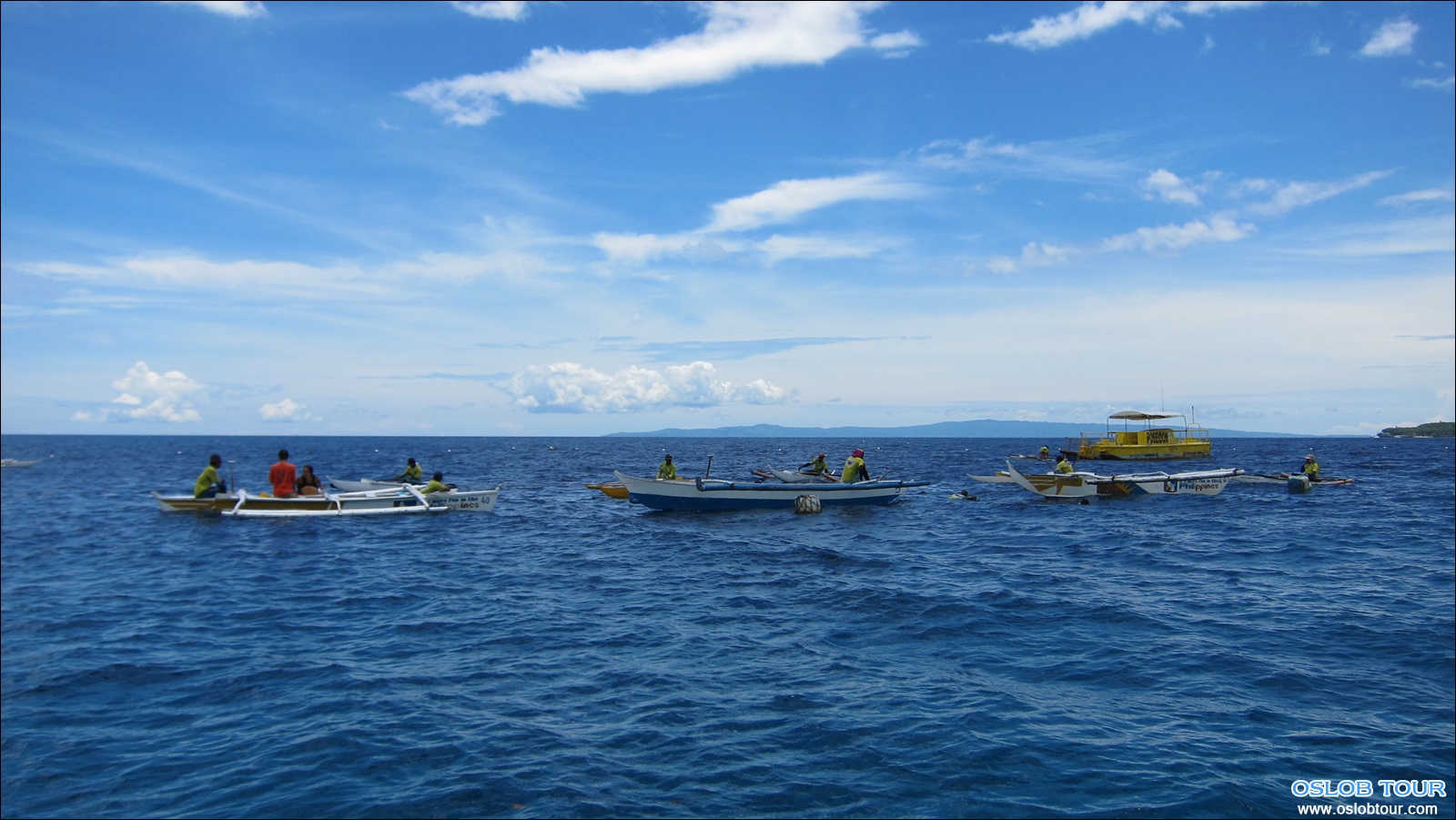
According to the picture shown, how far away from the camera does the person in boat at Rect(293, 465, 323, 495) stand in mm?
31062

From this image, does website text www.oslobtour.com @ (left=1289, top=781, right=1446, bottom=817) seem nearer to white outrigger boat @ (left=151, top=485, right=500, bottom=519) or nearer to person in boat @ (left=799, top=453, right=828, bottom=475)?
person in boat @ (left=799, top=453, right=828, bottom=475)

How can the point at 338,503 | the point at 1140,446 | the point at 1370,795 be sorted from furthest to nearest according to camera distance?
the point at 1140,446
the point at 338,503
the point at 1370,795

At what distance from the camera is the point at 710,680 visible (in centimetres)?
1217

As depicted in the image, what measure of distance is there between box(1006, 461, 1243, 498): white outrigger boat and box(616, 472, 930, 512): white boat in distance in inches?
472

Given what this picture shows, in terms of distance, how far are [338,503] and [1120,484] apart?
3682 cm

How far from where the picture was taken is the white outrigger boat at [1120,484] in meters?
39.9

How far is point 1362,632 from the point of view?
14734mm

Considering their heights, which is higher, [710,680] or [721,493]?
[721,493]

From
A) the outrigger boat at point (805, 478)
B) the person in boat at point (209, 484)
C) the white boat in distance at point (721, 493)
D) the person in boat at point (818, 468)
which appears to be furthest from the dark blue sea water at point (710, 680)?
the outrigger boat at point (805, 478)

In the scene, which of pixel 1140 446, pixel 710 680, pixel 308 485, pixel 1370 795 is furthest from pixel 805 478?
pixel 1140 446

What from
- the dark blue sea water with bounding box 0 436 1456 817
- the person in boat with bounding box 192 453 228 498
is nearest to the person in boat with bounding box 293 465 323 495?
the person in boat with bounding box 192 453 228 498

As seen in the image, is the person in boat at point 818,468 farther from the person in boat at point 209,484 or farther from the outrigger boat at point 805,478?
the person in boat at point 209,484

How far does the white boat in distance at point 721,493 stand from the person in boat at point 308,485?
12132 millimetres

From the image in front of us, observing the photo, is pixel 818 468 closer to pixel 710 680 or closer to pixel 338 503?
pixel 338 503
